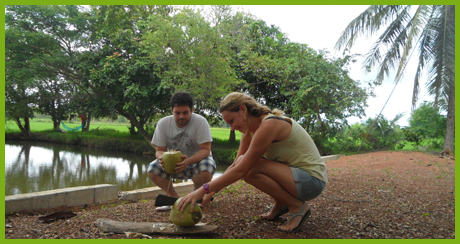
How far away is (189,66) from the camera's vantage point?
34.6 ft

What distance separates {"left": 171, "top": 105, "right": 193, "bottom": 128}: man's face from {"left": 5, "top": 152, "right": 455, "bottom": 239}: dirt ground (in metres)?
0.96

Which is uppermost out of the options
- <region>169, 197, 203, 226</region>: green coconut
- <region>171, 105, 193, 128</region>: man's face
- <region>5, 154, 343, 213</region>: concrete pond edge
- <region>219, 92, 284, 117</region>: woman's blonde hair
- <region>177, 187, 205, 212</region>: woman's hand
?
<region>219, 92, 284, 117</region>: woman's blonde hair

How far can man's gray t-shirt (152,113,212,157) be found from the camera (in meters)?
3.63

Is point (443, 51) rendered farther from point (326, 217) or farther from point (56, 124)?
point (56, 124)

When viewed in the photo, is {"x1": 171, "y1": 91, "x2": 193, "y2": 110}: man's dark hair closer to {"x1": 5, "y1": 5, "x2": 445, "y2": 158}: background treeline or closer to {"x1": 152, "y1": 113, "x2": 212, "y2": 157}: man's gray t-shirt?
{"x1": 152, "y1": 113, "x2": 212, "y2": 157}: man's gray t-shirt

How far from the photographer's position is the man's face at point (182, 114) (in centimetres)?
346

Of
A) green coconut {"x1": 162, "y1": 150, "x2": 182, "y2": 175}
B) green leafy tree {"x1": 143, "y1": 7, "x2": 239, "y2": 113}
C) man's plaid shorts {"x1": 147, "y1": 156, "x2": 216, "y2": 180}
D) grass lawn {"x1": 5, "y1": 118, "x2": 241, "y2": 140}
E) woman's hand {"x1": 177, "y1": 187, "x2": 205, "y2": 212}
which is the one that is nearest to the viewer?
woman's hand {"x1": 177, "y1": 187, "x2": 205, "y2": 212}

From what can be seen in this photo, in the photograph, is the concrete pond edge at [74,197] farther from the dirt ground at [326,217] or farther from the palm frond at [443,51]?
the palm frond at [443,51]

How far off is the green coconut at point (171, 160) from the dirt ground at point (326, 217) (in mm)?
458

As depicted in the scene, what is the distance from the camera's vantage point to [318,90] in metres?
10.8

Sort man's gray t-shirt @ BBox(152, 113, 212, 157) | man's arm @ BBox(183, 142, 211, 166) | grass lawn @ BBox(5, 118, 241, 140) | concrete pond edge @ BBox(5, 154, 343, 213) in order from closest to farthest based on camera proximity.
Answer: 1. man's arm @ BBox(183, 142, 211, 166)
2. man's gray t-shirt @ BBox(152, 113, 212, 157)
3. concrete pond edge @ BBox(5, 154, 343, 213)
4. grass lawn @ BBox(5, 118, 241, 140)

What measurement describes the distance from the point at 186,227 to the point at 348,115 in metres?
9.77

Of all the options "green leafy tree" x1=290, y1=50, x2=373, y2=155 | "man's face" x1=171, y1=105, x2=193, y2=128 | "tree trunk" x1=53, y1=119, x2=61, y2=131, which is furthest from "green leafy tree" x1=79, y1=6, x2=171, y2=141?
"tree trunk" x1=53, y1=119, x2=61, y2=131

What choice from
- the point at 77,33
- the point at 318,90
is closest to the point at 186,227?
the point at 318,90
